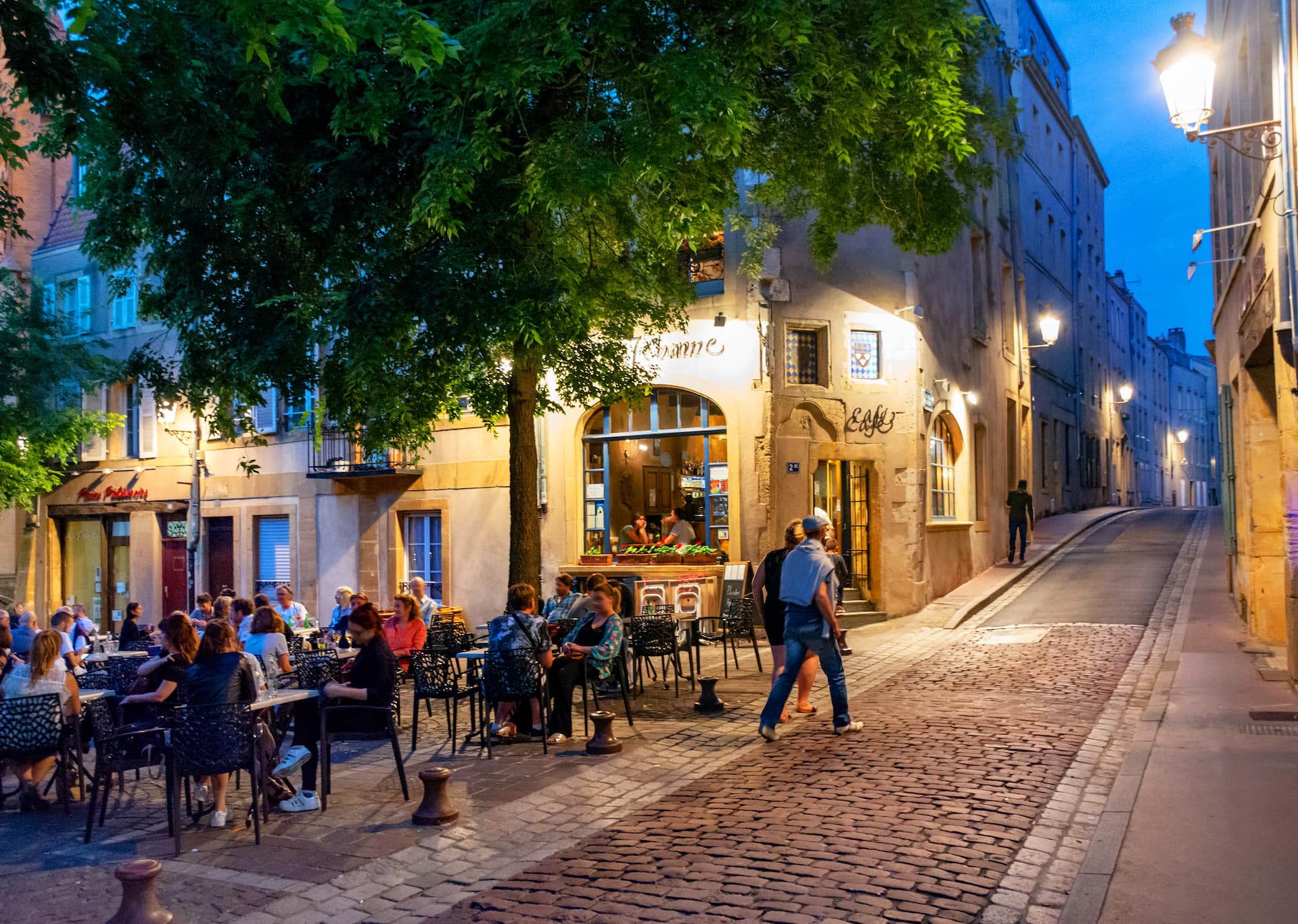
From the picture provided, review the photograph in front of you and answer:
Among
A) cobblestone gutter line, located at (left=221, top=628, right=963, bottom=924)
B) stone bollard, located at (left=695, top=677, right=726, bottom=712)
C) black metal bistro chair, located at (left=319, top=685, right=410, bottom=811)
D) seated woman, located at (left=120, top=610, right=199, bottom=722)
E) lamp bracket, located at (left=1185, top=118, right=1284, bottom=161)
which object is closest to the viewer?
cobblestone gutter line, located at (left=221, top=628, right=963, bottom=924)

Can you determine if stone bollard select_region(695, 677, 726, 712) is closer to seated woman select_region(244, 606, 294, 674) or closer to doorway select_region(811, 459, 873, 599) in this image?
seated woman select_region(244, 606, 294, 674)

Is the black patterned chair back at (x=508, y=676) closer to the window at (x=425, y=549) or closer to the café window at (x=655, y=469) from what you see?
the café window at (x=655, y=469)

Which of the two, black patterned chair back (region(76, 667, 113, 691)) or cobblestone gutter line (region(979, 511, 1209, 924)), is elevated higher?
black patterned chair back (region(76, 667, 113, 691))

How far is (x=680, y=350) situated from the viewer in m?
17.3

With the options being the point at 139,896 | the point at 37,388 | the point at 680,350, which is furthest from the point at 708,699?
the point at 37,388

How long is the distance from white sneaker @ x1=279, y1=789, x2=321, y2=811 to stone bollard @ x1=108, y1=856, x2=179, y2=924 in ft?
7.70

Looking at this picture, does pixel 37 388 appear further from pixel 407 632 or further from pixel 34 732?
pixel 34 732

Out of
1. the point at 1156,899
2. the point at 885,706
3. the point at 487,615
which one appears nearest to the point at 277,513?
the point at 487,615

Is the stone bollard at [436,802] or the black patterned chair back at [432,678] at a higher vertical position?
the black patterned chair back at [432,678]

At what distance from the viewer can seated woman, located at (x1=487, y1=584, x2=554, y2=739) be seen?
9039 mm

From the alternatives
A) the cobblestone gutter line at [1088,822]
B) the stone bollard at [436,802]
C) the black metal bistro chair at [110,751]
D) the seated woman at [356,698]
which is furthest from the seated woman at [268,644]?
the cobblestone gutter line at [1088,822]

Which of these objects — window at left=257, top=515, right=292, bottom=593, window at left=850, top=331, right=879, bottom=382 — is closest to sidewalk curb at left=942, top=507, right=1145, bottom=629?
window at left=850, top=331, right=879, bottom=382

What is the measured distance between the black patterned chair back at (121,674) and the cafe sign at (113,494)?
1509 cm

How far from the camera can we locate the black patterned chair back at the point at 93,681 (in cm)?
944
